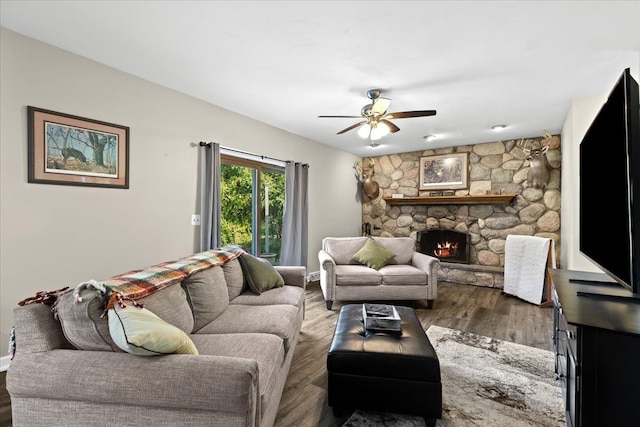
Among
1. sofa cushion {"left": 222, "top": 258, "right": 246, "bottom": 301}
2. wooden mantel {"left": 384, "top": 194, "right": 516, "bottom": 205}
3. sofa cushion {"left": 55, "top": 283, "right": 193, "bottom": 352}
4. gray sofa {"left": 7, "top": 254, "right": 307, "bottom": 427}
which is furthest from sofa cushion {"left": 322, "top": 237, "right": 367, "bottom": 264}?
sofa cushion {"left": 55, "top": 283, "right": 193, "bottom": 352}

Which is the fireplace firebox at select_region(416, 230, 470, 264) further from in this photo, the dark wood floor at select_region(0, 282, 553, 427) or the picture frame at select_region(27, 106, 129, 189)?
the picture frame at select_region(27, 106, 129, 189)

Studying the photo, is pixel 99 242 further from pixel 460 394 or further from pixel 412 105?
pixel 412 105

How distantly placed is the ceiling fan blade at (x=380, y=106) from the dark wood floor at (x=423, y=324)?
2.33m

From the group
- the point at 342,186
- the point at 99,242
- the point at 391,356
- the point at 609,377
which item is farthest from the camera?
the point at 342,186

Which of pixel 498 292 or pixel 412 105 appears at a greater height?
pixel 412 105

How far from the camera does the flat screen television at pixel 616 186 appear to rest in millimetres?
1203

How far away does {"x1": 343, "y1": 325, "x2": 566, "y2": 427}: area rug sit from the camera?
1736 mm

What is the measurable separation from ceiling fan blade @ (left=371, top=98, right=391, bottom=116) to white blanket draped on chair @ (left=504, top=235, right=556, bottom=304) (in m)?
3.04

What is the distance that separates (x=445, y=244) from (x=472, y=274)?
2.55 feet

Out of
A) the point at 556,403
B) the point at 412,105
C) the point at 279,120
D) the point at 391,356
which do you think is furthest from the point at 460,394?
the point at 279,120

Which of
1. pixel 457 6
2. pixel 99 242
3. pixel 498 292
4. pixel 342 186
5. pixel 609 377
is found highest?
pixel 457 6

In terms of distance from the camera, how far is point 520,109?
3.58m

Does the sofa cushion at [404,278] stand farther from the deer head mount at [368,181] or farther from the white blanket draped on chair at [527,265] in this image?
the deer head mount at [368,181]

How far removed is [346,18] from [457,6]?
681 mm
